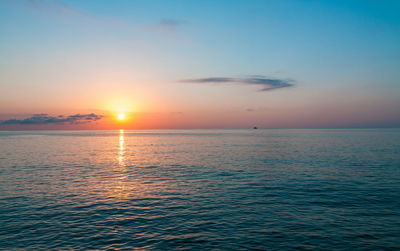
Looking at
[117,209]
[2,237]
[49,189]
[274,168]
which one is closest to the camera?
[2,237]

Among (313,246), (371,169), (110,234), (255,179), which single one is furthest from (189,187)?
(371,169)

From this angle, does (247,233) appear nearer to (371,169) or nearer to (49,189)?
(49,189)

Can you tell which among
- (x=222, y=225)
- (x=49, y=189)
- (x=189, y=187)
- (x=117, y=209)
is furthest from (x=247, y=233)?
(x=49, y=189)

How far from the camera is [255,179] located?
4094 centimetres

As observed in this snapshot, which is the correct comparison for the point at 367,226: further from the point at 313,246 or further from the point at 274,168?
the point at 274,168

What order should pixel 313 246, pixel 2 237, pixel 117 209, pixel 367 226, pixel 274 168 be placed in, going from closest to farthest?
pixel 313 246, pixel 2 237, pixel 367 226, pixel 117 209, pixel 274 168

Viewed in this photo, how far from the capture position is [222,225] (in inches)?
859

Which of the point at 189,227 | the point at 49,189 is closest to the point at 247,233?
the point at 189,227

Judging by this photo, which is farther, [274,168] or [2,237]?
[274,168]

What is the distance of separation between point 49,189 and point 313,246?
32.0m

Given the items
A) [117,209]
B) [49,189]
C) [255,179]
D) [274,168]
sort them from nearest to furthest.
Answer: [117,209] < [49,189] < [255,179] < [274,168]

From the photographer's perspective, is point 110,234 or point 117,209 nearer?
point 110,234

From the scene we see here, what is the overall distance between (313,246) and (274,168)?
34357 mm

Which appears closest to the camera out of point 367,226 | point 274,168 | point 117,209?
point 367,226
